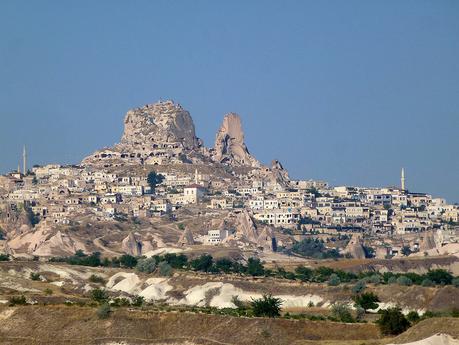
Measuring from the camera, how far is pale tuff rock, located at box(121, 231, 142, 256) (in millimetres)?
193125

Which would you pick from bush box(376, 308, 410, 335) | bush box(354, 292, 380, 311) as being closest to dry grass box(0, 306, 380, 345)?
bush box(376, 308, 410, 335)

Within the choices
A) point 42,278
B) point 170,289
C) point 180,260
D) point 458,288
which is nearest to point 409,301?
point 458,288

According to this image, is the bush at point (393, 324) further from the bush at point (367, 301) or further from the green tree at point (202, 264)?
the green tree at point (202, 264)

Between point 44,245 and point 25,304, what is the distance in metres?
97.4

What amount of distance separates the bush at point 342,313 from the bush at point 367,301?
1.16 metres

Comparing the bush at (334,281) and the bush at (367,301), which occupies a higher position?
the bush at (334,281)

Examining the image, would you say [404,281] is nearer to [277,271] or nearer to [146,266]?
[146,266]

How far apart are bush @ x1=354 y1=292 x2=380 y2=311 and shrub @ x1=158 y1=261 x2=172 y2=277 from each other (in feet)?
100

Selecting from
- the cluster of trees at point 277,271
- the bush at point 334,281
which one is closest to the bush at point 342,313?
the cluster of trees at point 277,271

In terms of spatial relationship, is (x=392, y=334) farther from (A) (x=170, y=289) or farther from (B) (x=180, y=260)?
(B) (x=180, y=260)

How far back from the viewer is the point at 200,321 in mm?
91750

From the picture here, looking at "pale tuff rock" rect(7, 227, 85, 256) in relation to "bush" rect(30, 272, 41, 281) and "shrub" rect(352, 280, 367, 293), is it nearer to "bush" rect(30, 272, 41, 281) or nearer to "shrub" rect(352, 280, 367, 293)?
"bush" rect(30, 272, 41, 281)

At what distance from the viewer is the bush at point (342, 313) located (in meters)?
97.1

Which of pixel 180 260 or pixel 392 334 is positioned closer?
pixel 392 334
